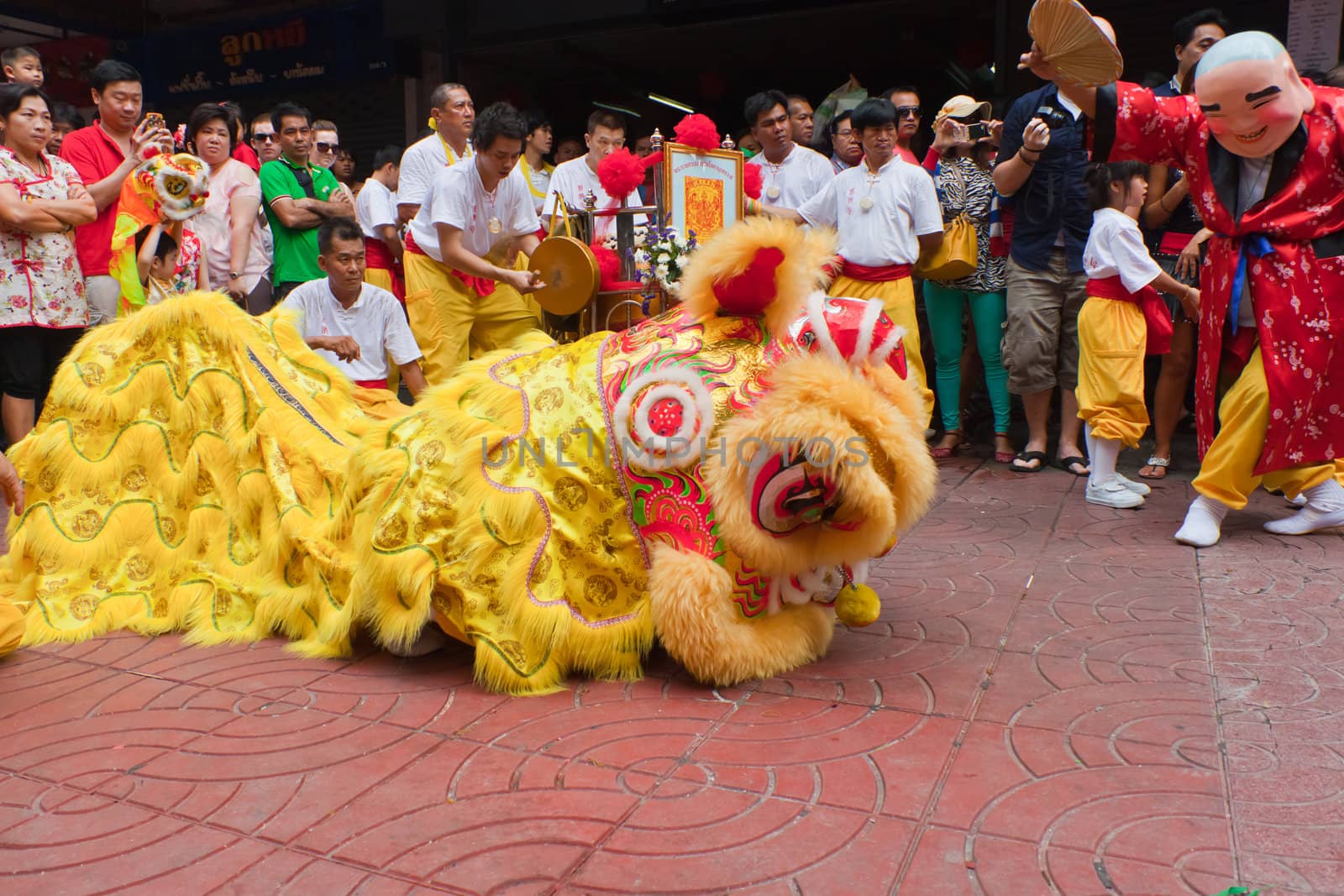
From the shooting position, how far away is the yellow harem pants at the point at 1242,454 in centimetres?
389

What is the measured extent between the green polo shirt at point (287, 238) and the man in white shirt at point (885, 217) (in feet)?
9.73

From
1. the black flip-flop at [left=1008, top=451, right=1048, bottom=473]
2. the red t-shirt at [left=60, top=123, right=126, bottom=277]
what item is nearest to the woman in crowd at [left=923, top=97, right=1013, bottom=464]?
the black flip-flop at [left=1008, top=451, right=1048, bottom=473]

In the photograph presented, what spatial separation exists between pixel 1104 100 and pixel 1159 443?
2322 millimetres

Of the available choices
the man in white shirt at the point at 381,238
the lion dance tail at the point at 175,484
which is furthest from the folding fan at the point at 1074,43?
the man in white shirt at the point at 381,238

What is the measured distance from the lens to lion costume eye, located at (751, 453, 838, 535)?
2.37 meters

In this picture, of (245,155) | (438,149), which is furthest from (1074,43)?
(245,155)

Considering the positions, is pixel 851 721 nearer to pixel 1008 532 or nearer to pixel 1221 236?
pixel 1008 532

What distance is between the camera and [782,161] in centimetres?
616

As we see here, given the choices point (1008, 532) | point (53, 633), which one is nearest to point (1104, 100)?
point (1008, 532)

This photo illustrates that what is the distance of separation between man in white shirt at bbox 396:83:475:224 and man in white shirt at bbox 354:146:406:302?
0.48 m

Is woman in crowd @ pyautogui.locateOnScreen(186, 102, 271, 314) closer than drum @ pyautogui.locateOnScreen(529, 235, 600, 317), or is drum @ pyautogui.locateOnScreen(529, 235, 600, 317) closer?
drum @ pyautogui.locateOnScreen(529, 235, 600, 317)

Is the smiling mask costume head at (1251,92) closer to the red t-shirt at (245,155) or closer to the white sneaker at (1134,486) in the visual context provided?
the white sneaker at (1134,486)

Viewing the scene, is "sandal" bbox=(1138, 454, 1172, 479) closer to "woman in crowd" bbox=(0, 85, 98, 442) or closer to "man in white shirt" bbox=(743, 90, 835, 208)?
"man in white shirt" bbox=(743, 90, 835, 208)

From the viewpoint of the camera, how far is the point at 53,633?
9.68ft
